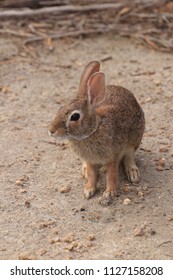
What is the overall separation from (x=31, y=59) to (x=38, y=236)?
11.0 feet

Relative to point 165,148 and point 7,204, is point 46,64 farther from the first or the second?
point 7,204

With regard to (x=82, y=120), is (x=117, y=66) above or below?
below

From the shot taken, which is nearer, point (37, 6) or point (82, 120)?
point (82, 120)

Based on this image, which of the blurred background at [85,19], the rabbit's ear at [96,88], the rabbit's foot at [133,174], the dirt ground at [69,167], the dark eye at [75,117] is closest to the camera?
the dirt ground at [69,167]

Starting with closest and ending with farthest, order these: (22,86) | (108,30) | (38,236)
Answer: (38,236)
(22,86)
(108,30)

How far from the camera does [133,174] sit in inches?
203

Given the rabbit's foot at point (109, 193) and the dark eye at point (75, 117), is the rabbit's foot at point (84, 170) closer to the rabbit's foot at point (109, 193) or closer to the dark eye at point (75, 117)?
the rabbit's foot at point (109, 193)

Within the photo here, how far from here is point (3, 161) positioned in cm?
548

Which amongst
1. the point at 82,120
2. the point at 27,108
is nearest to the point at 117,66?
the point at 27,108

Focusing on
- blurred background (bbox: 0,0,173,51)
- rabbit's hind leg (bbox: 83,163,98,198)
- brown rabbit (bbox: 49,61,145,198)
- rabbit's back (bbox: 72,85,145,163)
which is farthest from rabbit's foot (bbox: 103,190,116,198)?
blurred background (bbox: 0,0,173,51)

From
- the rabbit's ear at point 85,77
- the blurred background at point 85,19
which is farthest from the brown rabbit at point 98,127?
the blurred background at point 85,19

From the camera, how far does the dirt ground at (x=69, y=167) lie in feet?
14.5

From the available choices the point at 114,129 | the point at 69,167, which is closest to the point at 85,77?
the point at 114,129

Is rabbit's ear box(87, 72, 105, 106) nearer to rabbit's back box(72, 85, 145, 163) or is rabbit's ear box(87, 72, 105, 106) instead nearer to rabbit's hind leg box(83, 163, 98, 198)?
rabbit's back box(72, 85, 145, 163)
